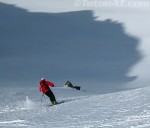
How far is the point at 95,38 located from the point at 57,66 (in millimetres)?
6835

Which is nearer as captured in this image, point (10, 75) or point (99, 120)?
point (99, 120)

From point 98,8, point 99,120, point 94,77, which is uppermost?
point 98,8

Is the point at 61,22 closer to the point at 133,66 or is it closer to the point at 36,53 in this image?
the point at 36,53

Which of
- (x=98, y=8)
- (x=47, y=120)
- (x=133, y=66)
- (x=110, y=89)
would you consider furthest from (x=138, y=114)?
(x=98, y=8)

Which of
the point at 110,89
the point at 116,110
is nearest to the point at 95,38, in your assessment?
the point at 110,89

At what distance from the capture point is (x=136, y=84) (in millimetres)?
19484

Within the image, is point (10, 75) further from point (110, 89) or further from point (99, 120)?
point (99, 120)

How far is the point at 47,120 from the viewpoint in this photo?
8734mm

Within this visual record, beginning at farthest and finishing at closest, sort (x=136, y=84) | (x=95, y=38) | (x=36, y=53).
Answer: (x=95, y=38)
(x=36, y=53)
(x=136, y=84)

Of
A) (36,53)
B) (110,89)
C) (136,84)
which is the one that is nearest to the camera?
(110,89)

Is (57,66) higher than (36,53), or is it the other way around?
(36,53)

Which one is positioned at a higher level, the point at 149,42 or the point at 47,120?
the point at 149,42

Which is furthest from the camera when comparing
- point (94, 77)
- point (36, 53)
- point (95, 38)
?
point (95, 38)

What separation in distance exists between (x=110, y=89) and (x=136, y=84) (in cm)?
235
